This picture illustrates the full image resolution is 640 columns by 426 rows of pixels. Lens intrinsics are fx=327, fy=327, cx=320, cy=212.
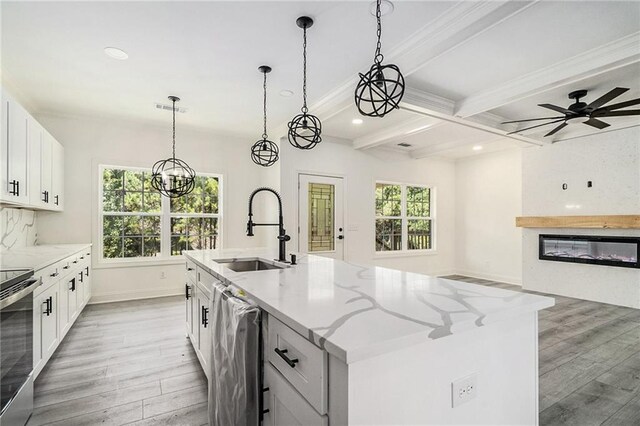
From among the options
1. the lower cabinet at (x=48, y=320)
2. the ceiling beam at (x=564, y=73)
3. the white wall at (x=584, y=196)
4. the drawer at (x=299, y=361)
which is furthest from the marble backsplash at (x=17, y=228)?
the white wall at (x=584, y=196)

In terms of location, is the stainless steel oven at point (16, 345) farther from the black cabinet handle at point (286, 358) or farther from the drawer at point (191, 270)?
the black cabinet handle at point (286, 358)

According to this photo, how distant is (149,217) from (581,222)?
6780 millimetres

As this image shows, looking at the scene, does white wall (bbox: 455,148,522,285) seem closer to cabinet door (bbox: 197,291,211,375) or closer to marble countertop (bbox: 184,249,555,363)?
marble countertop (bbox: 184,249,555,363)

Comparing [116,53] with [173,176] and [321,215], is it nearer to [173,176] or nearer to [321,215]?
[173,176]

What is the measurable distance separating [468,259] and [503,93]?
4.44m

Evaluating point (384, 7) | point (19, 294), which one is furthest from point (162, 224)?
point (384, 7)

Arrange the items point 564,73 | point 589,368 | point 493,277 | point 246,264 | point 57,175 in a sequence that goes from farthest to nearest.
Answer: point 493,277
point 57,175
point 564,73
point 246,264
point 589,368

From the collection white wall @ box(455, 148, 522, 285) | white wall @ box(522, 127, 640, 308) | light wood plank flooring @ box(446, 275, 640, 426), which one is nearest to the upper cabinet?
light wood plank flooring @ box(446, 275, 640, 426)

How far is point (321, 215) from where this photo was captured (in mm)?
5801

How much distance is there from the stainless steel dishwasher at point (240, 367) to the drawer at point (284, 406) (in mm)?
50

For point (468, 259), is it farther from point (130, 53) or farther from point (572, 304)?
point (130, 53)

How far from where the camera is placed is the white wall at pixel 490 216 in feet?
21.0

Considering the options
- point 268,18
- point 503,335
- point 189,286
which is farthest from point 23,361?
→ point 268,18

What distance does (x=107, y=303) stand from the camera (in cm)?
473
